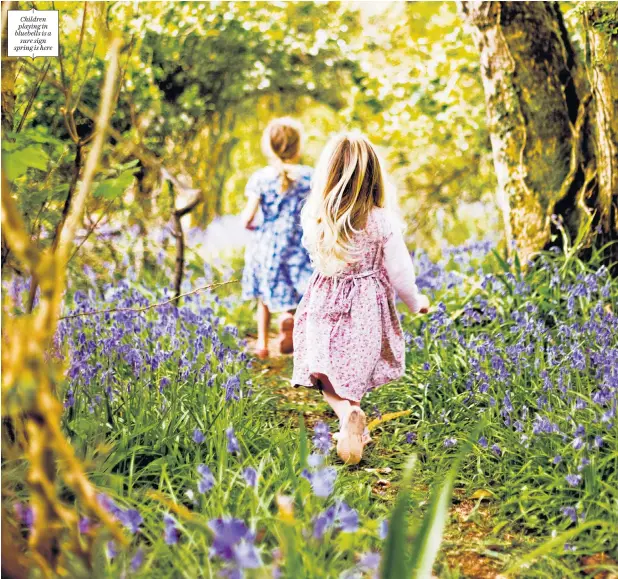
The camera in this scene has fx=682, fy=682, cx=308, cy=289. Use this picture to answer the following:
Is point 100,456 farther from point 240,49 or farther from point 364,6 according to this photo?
point 364,6

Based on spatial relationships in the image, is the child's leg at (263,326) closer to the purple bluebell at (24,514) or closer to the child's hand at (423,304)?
the child's hand at (423,304)

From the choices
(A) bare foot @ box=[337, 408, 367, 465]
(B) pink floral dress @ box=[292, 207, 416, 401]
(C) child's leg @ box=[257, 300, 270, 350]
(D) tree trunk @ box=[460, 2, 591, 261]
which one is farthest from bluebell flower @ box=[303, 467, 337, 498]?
(D) tree trunk @ box=[460, 2, 591, 261]

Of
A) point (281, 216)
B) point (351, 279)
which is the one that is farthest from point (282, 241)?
point (351, 279)

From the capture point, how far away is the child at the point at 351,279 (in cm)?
310

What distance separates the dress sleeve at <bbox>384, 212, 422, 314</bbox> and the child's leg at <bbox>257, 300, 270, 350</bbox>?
63.3 inches

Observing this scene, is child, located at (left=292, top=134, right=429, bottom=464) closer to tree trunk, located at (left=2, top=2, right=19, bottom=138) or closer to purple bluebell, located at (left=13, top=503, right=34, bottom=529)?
tree trunk, located at (left=2, top=2, right=19, bottom=138)

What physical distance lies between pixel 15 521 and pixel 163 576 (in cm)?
44

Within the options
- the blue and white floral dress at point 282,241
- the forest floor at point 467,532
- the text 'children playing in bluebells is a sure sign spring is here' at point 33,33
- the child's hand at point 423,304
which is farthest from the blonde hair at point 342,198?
the blue and white floral dress at point 282,241

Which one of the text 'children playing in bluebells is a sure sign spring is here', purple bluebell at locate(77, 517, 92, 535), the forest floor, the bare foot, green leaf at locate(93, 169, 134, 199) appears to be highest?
the text 'children playing in bluebells is a sure sign spring is here'

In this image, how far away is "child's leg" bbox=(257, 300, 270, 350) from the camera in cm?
465

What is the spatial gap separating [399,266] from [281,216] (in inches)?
70.9

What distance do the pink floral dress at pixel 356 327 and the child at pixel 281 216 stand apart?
4.87 feet

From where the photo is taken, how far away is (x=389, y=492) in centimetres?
265

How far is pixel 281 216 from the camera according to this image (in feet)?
15.8
